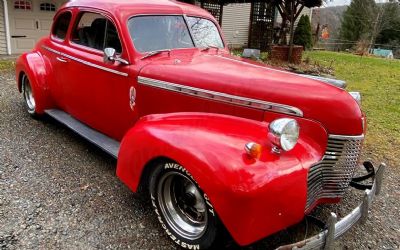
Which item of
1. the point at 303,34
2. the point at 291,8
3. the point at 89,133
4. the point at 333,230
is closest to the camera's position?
the point at 333,230

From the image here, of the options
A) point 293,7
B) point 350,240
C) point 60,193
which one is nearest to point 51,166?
point 60,193

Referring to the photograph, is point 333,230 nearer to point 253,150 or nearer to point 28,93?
point 253,150

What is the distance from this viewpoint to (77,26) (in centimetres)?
482

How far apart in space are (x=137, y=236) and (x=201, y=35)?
2.40m

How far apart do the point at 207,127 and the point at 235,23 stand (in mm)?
17037

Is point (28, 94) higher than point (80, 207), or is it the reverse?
point (28, 94)

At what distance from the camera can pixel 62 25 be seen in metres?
5.18

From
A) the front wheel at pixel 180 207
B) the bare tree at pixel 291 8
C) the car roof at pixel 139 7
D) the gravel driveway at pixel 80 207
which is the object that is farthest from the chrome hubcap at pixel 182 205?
the bare tree at pixel 291 8

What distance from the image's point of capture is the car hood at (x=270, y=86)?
9.34ft

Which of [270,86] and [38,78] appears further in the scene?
[38,78]

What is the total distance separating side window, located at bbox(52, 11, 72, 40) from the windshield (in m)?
1.47

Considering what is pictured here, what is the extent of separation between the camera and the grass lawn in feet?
18.4

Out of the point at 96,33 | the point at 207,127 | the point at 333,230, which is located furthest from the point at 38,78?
the point at 333,230

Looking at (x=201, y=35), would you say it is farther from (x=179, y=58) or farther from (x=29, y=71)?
(x=29, y=71)
